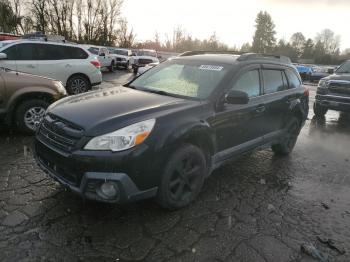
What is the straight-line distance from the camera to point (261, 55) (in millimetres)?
5215

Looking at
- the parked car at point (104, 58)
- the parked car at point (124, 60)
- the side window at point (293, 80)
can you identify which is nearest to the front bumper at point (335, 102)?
the side window at point (293, 80)

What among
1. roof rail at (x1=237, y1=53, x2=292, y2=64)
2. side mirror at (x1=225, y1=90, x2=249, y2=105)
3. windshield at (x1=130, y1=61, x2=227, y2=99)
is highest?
roof rail at (x1=237, y1=53, x2=292, y2=64)

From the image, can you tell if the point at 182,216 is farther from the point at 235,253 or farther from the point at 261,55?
the point at 261,55

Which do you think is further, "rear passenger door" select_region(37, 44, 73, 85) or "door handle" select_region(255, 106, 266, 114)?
"rear passenger door" select_region(37, 44, 73, 85)

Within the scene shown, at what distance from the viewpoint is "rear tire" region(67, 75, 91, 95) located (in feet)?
A: 34.5

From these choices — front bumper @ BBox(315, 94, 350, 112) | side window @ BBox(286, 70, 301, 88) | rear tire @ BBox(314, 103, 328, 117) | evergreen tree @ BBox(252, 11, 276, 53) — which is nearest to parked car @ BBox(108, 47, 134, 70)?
rear tire @ BBox(314, 103, 328, 117)

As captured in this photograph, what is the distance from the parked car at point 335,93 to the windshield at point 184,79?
700 centimetres

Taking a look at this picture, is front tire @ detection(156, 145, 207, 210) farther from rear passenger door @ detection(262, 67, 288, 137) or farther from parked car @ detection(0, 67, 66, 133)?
parked car @ detection(0, 67, 66, 133)

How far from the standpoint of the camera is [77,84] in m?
Result: 10.7

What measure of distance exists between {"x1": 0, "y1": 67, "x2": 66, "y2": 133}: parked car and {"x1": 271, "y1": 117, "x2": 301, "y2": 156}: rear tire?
165 inches

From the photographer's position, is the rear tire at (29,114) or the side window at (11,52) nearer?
the rear tire at (29,114)

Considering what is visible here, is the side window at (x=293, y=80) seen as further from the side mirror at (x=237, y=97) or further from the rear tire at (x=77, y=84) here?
the rear tire at (x=77, y=84)

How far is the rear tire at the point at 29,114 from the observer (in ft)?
19.8

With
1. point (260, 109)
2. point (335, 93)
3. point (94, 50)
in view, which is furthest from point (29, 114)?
point (94, 50)
